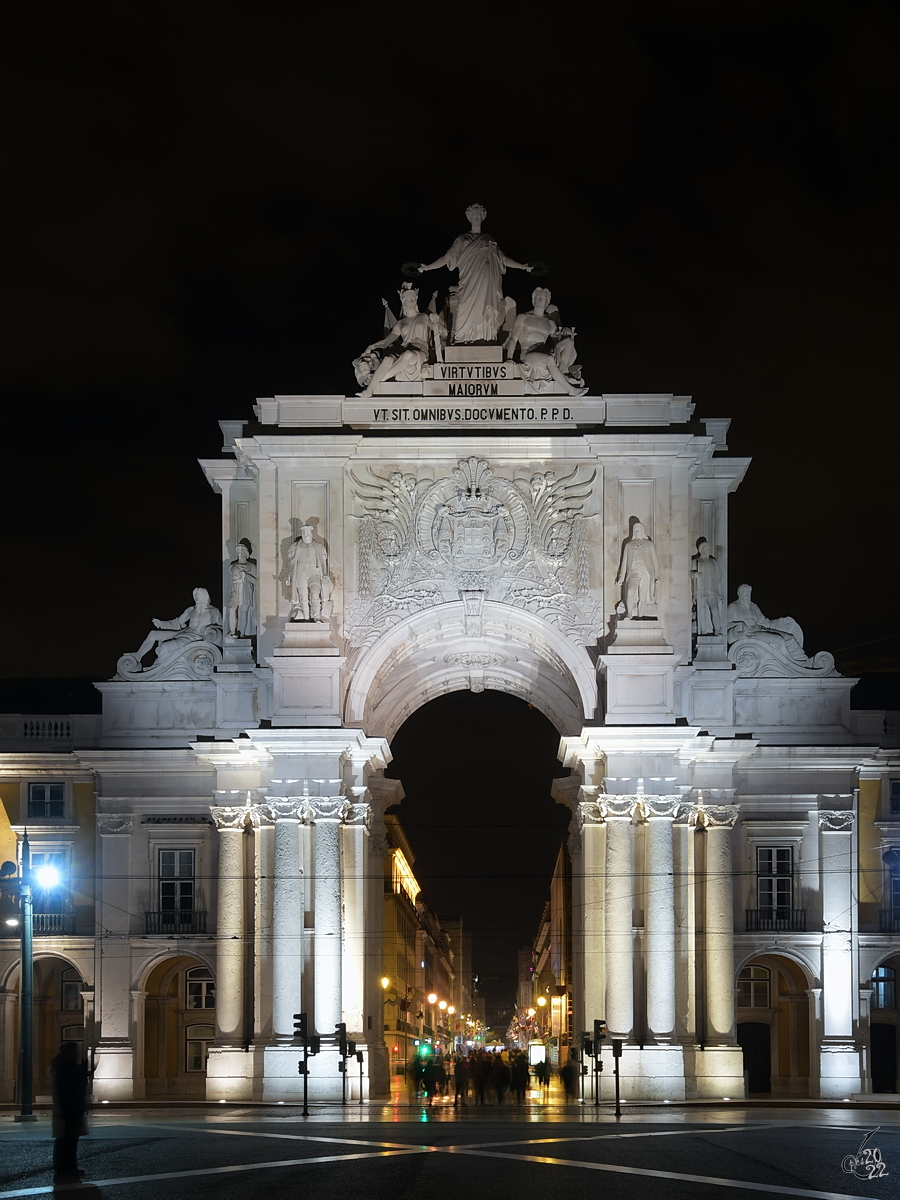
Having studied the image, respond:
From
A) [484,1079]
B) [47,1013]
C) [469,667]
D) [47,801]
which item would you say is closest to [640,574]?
[469,667]

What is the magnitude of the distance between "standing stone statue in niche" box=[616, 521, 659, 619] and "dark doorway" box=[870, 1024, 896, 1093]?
15.2m

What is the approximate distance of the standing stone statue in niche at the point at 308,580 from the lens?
51312mm

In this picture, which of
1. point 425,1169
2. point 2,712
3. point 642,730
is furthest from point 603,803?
point 425,1169

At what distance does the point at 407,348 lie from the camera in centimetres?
5331

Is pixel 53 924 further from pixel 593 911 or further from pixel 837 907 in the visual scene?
pixel 837 907

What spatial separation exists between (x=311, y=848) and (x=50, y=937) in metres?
9.34

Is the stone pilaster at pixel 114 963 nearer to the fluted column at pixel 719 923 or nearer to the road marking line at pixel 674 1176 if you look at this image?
the fluted column at pixel 719 923

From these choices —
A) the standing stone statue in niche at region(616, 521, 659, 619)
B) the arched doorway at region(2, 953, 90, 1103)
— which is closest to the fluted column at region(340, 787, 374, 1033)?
the standing stone statue in niche at region(616, 521, 659, 619)

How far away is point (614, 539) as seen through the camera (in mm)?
52094

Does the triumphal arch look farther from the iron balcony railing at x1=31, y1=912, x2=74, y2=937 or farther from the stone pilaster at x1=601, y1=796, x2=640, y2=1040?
the iron balcony railing at x1=31, y1=912, x2=74, y2=937

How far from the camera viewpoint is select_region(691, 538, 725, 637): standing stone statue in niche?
52875 mm

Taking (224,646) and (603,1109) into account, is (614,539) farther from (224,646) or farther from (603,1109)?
(603,1109)

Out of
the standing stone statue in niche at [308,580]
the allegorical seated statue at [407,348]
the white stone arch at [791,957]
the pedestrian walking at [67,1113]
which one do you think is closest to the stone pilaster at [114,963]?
the standing stone statue in niche at [308,580]

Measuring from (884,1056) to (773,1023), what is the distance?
3.50 m
